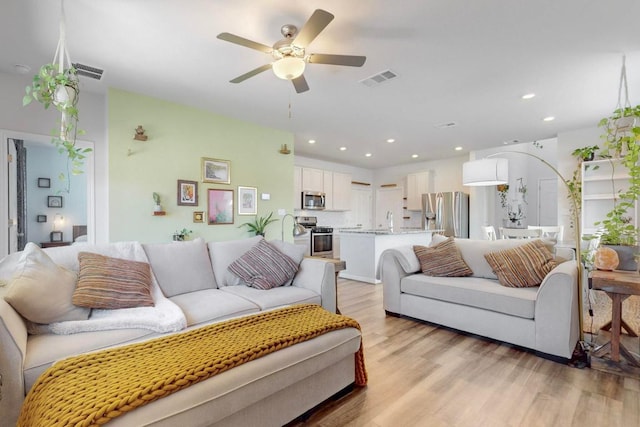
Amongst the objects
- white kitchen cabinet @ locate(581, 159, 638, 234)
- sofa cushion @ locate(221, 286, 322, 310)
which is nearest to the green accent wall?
sofa cushion @ locate(221, 286, 322, 310)

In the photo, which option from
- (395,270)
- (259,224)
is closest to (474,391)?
(395,270)

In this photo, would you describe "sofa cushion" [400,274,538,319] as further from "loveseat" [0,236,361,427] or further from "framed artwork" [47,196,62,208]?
"framed artwork" [47,196,62,208]

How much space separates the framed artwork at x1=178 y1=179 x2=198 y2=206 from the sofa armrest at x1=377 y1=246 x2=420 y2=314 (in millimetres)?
2643

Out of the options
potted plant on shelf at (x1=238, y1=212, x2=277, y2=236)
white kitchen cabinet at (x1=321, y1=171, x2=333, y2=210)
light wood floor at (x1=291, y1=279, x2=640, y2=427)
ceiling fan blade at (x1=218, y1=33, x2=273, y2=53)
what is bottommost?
light wood floor at (x1=291, y1=279, x2=640, y2=427)

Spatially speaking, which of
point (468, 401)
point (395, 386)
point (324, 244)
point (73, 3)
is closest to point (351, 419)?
point (395, 386)

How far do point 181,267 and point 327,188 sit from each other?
16.6 feet

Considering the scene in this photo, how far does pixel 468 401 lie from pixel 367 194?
7366 millimetres

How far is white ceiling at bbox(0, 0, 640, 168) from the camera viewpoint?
208cm

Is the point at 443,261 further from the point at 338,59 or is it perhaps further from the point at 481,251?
the point at 338,59

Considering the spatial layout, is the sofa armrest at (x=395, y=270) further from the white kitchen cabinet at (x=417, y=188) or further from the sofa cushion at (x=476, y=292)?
the white kitchen cabinet at (x=417, y=188)

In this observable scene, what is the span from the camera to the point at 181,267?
2.47 meters

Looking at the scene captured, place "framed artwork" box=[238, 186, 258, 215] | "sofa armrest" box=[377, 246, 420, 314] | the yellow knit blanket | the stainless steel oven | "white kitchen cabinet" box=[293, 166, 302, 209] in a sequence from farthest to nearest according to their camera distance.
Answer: "white kitchen cabinet" box=[293, 166, 302, 209] → the stainless steel oven → "framed artwork" box=[238, 186, 258, 215] → "sofa armrest" box=[377, 246, 420, 314] → the yellow knit blanket

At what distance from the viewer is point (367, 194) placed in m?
8.88

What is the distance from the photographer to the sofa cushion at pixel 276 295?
225 cm
